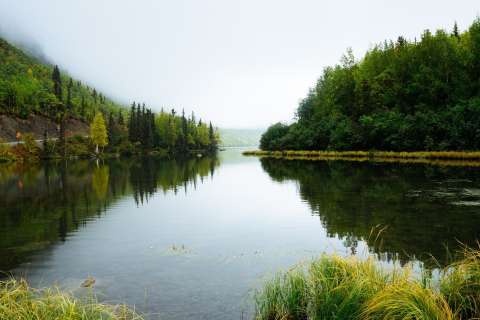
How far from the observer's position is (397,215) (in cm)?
2195

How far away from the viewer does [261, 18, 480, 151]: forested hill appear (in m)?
68.0

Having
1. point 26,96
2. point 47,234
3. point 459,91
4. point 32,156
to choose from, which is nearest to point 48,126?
point 26,96

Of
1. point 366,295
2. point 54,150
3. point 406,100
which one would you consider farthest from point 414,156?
point 54,150

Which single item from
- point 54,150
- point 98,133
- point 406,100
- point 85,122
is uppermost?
point 85,122

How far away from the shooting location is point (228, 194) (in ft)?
114

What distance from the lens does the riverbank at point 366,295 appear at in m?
6.90

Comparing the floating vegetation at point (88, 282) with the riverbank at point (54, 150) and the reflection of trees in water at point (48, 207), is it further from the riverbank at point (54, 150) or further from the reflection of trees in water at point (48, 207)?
the riverbank at point (54, 150)

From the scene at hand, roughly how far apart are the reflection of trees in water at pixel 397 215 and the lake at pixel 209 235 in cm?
6

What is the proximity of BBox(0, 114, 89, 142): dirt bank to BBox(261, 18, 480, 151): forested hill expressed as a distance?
82.5 meters

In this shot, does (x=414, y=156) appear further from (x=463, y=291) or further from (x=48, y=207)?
(x=463, y=291)

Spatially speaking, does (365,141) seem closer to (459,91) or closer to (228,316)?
(459,91)

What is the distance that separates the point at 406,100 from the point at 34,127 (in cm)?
11640

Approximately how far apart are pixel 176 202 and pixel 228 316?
20091 mm

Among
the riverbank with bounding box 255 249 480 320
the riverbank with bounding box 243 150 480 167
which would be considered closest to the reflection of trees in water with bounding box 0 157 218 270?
the riverbank with bounding box 255 249 480 320
